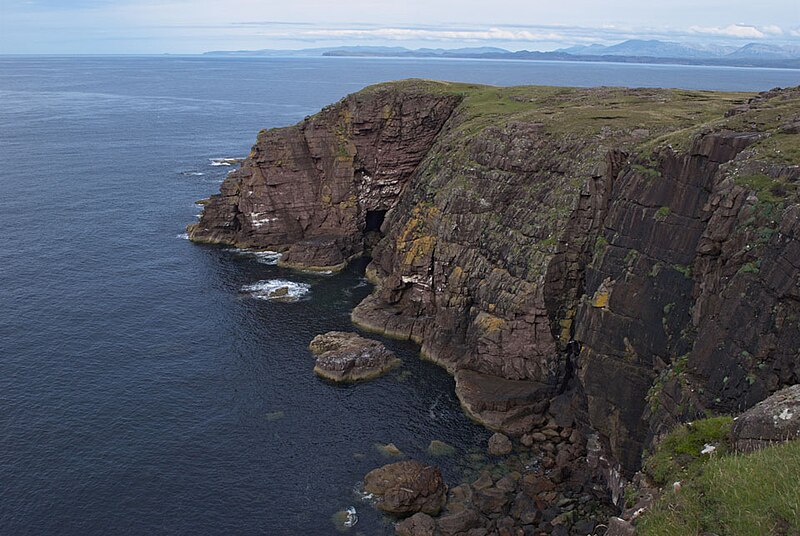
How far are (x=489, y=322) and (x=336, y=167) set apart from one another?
191 feet

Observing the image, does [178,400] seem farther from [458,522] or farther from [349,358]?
[458,522]

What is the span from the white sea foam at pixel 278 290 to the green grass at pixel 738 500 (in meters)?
81.4

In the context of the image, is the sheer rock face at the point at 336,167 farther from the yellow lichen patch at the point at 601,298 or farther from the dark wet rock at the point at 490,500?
the dark wet rock at the point at 490,500

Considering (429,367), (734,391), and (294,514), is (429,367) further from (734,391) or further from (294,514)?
(734,391)

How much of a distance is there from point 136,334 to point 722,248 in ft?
232

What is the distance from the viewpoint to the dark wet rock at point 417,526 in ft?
169

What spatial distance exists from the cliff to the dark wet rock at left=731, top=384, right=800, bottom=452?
16112 millimetres

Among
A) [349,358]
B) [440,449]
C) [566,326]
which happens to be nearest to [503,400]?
[440,449]

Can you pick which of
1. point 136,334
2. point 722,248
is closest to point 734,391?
point 722,248

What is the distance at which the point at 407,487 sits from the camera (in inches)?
2189

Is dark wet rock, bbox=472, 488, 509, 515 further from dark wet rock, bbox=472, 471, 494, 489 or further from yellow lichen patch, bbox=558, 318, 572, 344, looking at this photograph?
yellow lichen patch, bbox=558, 318, 572, 344

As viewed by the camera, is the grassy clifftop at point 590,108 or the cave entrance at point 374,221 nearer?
the grassy clifftop at point 590,108

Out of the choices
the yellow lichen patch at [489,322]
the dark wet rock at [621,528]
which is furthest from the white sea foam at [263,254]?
the dark wet rock at [621,528]

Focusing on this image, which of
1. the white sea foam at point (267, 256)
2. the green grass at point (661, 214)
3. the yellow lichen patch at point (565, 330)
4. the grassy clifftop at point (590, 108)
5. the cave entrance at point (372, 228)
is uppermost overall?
the grassy clifftop at point (590, 108)
